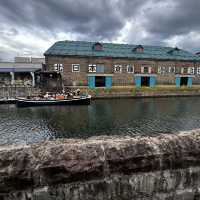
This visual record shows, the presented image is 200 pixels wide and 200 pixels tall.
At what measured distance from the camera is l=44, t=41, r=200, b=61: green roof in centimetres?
4100

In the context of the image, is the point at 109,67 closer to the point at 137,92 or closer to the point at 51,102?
the point at 137,92

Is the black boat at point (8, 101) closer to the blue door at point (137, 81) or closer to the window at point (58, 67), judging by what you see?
the window at point (58, 67)

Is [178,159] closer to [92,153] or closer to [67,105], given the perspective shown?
[92,153]

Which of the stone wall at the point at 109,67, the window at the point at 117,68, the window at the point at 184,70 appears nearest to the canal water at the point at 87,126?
the stone wall at the point at 109,67

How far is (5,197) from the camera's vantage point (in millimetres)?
2795

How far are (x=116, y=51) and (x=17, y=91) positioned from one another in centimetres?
2645

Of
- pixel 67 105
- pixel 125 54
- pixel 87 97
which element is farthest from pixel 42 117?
pixel 125 54

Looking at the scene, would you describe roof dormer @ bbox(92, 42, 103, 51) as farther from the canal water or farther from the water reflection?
the water reflection

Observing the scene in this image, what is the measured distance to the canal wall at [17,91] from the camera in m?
35.4

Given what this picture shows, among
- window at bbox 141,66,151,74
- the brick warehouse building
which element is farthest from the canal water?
window at bbox 141,66,151,74

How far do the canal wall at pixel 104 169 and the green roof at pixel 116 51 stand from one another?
3880cm

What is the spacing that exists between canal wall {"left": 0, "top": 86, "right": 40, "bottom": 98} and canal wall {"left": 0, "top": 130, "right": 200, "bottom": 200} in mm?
35555

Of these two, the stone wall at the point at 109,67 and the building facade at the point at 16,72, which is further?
the building facade at the point at 16,72

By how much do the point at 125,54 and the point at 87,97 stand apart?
21.4m
